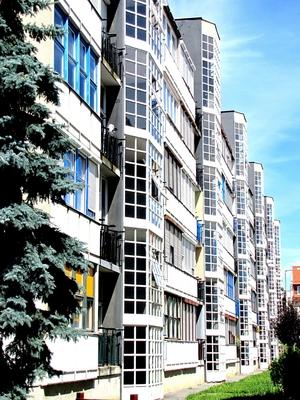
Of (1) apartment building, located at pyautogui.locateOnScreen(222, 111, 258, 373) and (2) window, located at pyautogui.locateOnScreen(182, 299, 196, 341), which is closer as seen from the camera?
(2) window, located at pyautogui.locateOnScreen(182, 299, 196, 341)

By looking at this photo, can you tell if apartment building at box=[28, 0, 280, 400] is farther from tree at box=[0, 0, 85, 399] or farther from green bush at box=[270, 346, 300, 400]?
green bush at box=[270, 346, 300, 400]

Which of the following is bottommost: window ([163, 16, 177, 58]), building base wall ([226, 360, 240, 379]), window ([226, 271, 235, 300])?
building base wall ([226, 360, 240, 379])

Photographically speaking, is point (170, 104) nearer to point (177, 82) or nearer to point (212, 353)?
point (177, 82)

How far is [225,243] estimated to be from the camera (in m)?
51.1

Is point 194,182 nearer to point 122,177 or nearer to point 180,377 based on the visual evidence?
point 180,377

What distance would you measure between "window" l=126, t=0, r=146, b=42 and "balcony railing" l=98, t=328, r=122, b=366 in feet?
33.7

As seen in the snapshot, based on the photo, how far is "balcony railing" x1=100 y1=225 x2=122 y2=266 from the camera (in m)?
22.9

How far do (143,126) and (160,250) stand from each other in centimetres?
477

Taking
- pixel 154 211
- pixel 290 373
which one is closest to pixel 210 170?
pixel 154 211

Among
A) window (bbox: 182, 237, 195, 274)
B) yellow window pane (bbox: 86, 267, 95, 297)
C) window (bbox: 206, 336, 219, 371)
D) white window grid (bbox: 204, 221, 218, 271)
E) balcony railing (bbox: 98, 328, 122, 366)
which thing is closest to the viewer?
yellow window pane (bbox: 86, 267, 95, 297)

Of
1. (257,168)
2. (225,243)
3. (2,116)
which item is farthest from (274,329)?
(2,116)

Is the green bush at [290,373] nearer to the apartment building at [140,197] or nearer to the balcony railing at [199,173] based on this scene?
the apartment building at [140,197]

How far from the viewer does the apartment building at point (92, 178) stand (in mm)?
17500

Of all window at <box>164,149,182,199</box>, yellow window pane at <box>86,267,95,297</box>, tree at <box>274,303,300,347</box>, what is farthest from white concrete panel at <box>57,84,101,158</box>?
tree at <box>274,303,300,347</box>
